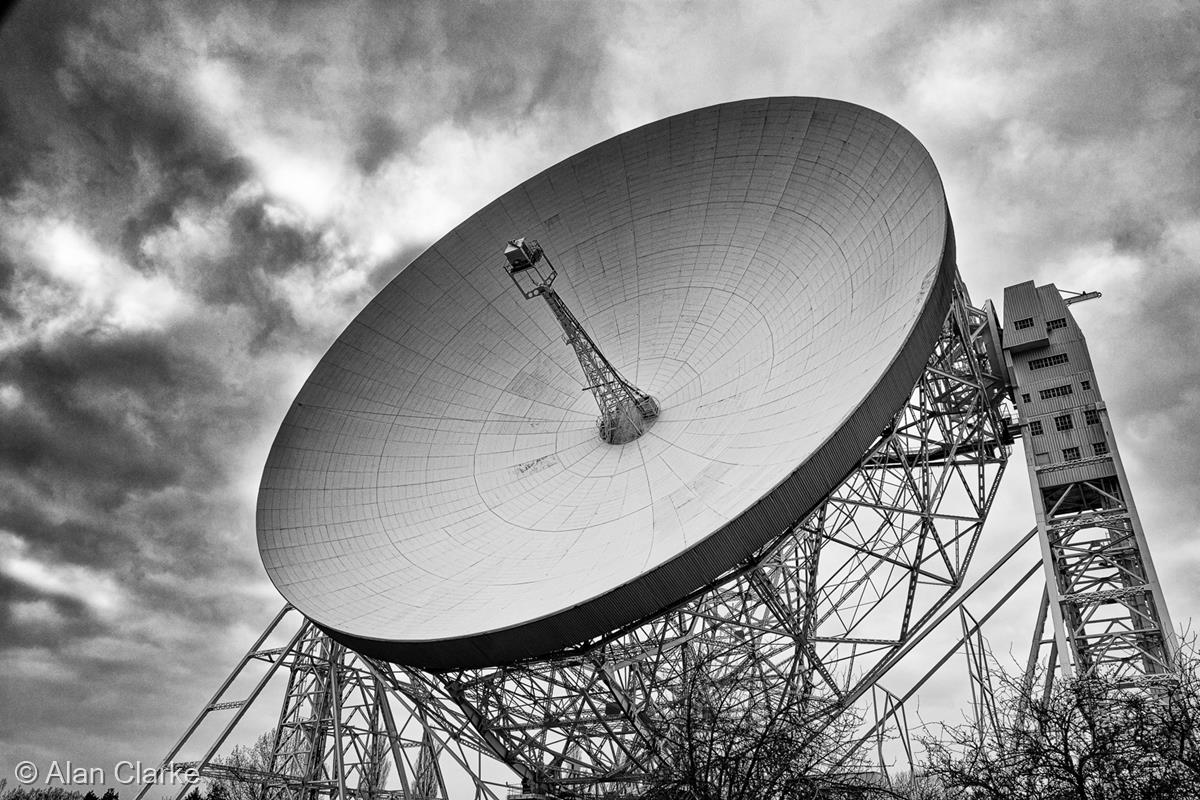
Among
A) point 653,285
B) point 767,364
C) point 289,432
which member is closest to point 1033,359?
point 767,364

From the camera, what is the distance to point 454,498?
27.3 metres

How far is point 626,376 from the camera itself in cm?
2928

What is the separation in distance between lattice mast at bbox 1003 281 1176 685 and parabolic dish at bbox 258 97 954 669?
30.6 feet

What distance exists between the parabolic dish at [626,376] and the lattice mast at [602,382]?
57cm

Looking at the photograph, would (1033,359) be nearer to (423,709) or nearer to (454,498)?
(454,498)

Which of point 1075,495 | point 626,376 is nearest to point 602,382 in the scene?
point 626,376

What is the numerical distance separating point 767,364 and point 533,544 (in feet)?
25.9

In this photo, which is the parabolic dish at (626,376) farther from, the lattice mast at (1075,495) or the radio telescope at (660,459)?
the lattice mast at (1075,495)

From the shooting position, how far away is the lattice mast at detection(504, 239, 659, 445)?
86.5 feet

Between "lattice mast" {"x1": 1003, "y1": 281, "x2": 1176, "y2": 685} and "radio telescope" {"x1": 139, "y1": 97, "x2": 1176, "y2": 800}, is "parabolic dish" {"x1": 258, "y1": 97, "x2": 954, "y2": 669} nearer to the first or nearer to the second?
"radio telescope" {"x1": 139, "y1": 97, "x2": 1176, "y2": 800}

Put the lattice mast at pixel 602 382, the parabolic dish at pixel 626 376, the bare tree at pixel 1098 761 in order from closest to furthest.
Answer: the bare tree at pixel 1098 761, the parabolic dish at pixel 626 376, the lattice mast at pixel 602 382

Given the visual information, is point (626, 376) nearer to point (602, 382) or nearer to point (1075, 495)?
point (602, 382)

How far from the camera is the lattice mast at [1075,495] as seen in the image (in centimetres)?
2573

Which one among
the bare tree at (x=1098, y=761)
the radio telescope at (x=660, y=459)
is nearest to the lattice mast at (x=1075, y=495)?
the radio telescope at (x=660, y=459)
